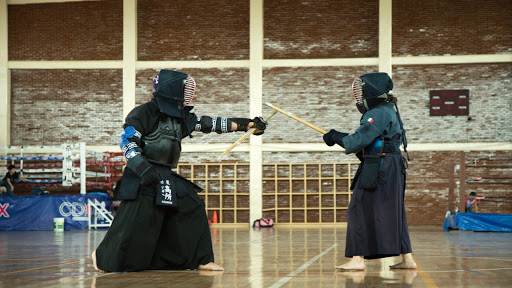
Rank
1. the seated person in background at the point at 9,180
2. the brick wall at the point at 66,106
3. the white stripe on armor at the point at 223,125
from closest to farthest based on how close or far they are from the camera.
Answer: the white stripe on armor at the point at 223,125 → the seated person in background at the point at 9,180 → the brick wall at the point at 66,106

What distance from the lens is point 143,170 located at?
16.6 ft

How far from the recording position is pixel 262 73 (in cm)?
2088

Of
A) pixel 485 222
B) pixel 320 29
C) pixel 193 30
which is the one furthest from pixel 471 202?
pixel 193 30

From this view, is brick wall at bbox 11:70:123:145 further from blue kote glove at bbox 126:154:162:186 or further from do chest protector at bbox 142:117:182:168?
blue kote glove at bbox 126:154:162:186

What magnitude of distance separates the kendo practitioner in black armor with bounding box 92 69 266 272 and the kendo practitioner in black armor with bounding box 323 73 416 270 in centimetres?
125

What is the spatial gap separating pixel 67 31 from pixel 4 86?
284cm

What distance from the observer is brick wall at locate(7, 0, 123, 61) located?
70.0ft

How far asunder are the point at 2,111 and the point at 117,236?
17820 mm

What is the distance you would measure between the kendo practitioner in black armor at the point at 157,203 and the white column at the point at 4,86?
17.3 metres

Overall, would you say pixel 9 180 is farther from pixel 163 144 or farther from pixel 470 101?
pixel 470 101

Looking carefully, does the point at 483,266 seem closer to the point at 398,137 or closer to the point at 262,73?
the point at 398,137

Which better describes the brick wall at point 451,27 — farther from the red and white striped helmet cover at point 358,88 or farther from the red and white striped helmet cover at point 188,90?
the red and white striped helmet cover at point 188,90

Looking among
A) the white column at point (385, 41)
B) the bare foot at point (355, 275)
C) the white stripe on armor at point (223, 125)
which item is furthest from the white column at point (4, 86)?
the bare foot at point (355, 275)

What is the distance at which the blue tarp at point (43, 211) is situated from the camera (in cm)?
1603
